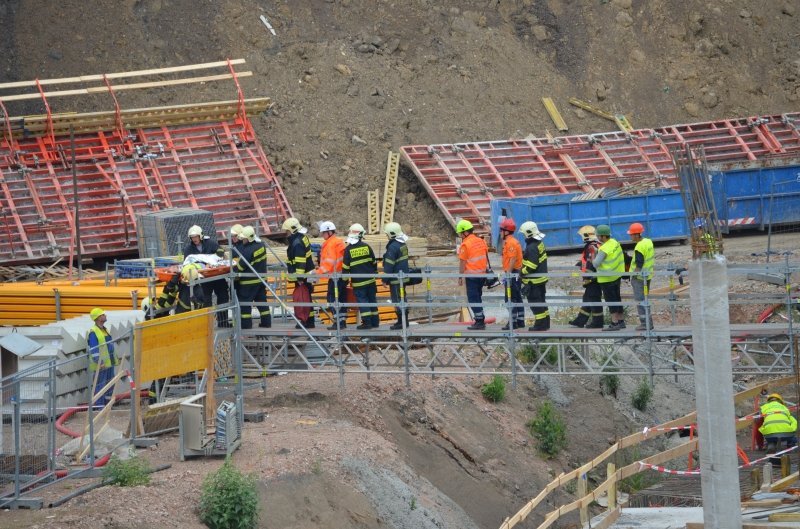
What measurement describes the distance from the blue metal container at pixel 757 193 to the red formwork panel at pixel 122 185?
10447 mm

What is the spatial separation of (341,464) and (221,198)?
52.6 ft

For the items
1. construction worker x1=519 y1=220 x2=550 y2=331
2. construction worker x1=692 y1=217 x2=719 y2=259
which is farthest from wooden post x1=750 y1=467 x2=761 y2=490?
construction worker x1=692 y1=217 x2=719 y2=259

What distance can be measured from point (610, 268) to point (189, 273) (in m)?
5.91

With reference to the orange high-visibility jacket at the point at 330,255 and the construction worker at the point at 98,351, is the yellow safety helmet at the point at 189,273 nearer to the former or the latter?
the construction worker at the point at 98,351

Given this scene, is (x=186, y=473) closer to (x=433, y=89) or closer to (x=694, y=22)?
(x=433, y=89)

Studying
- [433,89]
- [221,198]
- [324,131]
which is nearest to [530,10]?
[433,89]

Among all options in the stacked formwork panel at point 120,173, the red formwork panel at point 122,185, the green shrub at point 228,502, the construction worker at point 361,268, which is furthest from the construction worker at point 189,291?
the red formwork panel at point 122,185

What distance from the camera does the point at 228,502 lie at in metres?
14.5

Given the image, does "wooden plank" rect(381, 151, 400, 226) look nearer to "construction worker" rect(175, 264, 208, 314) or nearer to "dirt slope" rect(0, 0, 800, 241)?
"dirt slope" rect(0, 0, 800, 241)

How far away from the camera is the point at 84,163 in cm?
3209

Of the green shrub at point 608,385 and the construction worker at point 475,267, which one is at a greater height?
the construction worker at point 475,267

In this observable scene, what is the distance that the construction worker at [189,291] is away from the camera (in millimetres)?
19016

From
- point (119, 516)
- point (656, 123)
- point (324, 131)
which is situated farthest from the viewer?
point (656, 123)

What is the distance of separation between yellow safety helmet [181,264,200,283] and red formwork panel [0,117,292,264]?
1119cm
